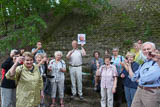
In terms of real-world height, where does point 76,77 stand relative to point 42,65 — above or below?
below

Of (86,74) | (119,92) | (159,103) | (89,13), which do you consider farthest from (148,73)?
(89,13)

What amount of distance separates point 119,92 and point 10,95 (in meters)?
3.03

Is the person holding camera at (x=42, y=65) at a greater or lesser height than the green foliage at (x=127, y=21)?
lesser

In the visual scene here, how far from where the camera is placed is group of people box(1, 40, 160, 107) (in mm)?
3082

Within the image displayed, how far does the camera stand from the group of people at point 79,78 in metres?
3.08

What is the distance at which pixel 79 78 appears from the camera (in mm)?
5523

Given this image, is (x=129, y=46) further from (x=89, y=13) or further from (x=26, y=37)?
(x=26, y=37)

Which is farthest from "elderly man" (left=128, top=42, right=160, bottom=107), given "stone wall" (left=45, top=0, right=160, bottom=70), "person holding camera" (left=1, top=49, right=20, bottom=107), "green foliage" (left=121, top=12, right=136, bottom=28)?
"green foliage" (left=121, top=12, right=136, bottom=28)

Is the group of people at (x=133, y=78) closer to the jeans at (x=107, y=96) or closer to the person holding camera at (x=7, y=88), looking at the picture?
the jeans at (x=107, y=96)

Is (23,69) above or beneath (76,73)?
above

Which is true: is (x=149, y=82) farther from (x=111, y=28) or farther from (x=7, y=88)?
(x=111, y=28)

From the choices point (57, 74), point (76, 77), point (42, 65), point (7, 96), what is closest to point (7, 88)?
point (7, 96)

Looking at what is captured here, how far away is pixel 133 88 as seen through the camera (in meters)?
4.33

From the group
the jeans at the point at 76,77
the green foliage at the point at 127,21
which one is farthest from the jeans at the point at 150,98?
the green foliage at the point at 127,21
